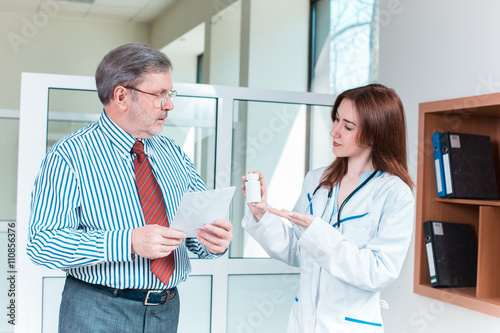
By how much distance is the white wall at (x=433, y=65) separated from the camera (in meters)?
2.21

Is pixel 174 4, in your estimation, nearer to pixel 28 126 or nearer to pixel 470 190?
pixel 28 126

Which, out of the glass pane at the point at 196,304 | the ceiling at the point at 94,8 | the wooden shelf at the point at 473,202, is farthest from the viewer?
the ceiling at the point at 94,8

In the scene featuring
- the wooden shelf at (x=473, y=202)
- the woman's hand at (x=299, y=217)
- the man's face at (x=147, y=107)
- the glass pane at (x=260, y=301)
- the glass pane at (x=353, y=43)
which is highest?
the glass pane at (x=353, y=43)

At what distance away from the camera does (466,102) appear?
88.3 inches

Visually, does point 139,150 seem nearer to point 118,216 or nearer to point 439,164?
point 118,216

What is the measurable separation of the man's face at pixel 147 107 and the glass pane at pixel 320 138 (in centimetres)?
130

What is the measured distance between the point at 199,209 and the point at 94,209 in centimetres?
28

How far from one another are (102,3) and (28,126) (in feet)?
16.4

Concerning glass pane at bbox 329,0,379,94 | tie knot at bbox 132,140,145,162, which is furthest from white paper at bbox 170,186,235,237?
glass pane at bbox 329,0,379,94

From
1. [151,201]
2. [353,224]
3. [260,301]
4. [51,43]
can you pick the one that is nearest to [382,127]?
[353,224]

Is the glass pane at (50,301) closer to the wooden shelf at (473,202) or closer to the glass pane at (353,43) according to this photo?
the wooden shelf at (473,202)

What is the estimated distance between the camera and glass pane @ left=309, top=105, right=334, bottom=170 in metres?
2.77

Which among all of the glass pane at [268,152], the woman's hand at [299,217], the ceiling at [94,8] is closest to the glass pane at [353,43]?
the glass pane at [268,152]

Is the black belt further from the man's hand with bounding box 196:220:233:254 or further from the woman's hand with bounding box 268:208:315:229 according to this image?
the woman's hand with bounding box 268:208:315:229
